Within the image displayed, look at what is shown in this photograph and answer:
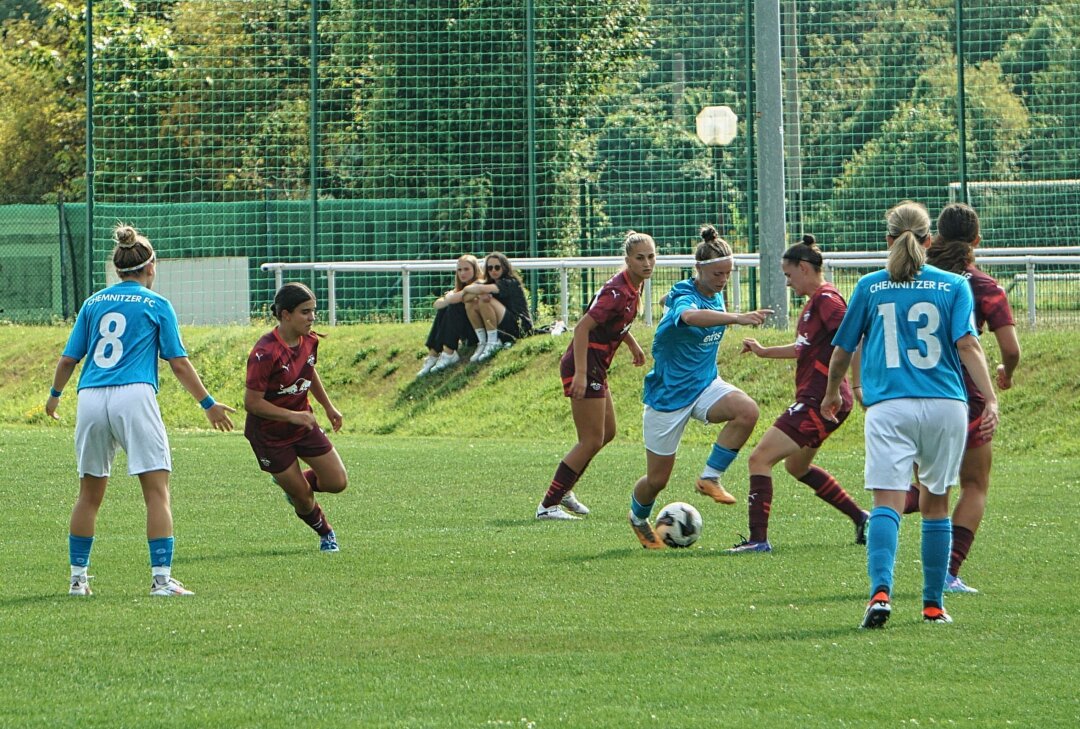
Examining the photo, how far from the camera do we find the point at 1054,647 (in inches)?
261

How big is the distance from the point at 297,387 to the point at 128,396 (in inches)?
72.9

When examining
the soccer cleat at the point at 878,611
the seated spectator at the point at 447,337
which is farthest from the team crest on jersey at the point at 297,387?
the seated spectator at the point at 447,337

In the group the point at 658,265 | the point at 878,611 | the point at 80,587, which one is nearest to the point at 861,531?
the point at 878,611

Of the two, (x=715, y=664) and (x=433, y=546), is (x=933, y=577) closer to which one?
(x=715, y=664)

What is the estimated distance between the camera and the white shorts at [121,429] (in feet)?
26.7

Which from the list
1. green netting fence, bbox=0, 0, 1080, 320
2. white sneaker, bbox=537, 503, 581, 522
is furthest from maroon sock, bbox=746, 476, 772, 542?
green netting fence, bbox=0, 0, 1080, 320

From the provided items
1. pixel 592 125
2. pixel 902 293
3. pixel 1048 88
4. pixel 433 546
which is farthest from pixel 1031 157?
pixel 902 293

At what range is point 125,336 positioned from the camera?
26.9ft

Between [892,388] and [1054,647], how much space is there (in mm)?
1272

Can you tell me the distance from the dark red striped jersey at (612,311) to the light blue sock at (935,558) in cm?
405

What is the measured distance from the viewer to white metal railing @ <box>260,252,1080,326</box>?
1950 cm

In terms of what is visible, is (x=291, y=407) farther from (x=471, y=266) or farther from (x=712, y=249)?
(x=471, y=266)

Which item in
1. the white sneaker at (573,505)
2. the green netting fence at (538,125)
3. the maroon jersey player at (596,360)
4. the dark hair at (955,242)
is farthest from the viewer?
the green netting fence at (538,125)

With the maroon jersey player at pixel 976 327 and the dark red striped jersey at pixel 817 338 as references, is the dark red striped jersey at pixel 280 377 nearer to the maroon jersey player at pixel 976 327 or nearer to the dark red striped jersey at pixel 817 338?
the dark red striped jersey at pixel 817 338
